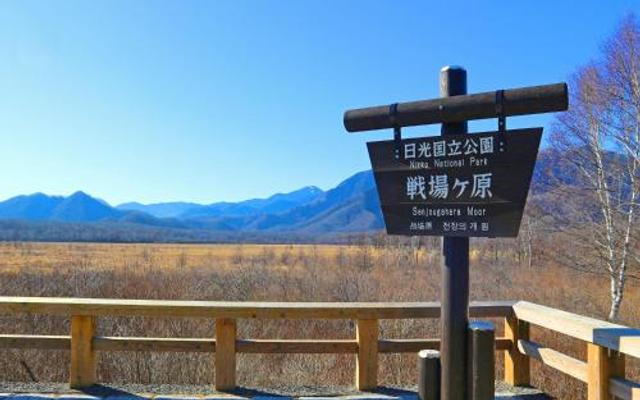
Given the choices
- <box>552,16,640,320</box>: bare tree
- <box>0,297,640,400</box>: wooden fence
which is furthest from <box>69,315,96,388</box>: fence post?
<box>552,16,640,320</box>: bare tree

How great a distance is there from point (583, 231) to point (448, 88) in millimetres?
13204

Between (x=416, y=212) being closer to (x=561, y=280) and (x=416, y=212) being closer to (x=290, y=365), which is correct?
(x=290, y=365)

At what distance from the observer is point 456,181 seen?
3.31 m

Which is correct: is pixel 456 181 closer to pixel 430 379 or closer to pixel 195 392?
pixel 430 379

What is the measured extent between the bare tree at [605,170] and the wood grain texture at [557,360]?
31.0 feet

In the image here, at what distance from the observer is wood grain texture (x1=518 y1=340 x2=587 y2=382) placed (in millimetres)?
3836

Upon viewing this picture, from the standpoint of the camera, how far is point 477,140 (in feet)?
10.7

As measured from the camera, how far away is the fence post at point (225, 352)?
15.0 ft

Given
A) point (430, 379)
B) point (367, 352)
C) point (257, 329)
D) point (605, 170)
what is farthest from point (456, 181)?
point (605, 170)

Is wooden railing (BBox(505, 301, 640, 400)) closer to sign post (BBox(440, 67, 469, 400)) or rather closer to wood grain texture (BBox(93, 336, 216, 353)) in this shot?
sign post (BBox(440, 67, 469, 400))

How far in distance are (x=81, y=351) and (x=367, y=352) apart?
7.95 ft

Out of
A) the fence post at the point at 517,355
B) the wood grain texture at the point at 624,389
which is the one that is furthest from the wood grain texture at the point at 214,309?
the wood grain texture at the point at 624,389

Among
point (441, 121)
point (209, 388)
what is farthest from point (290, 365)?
point (441, 121)

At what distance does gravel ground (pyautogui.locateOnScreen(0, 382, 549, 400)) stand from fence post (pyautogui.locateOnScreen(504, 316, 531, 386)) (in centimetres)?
11
